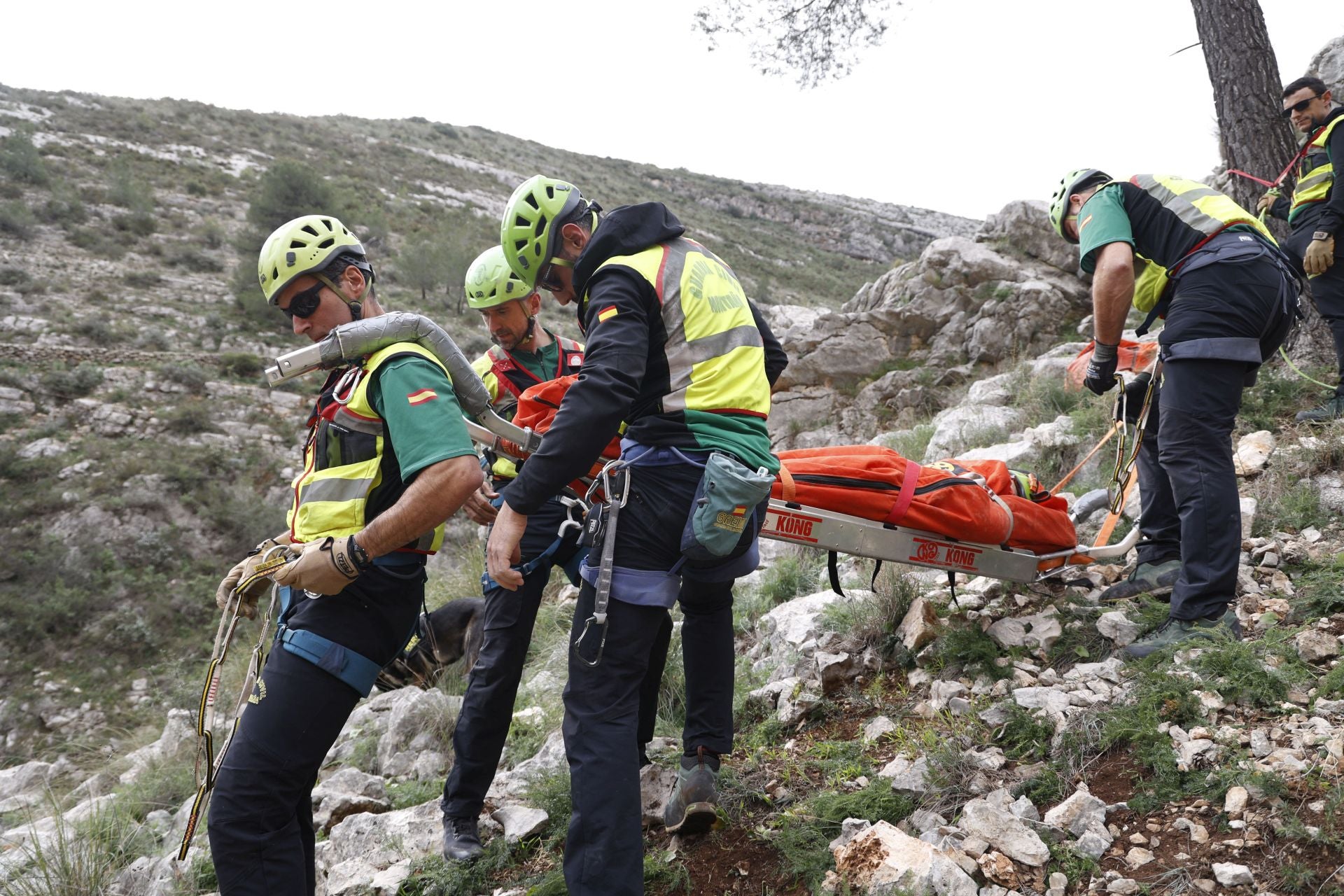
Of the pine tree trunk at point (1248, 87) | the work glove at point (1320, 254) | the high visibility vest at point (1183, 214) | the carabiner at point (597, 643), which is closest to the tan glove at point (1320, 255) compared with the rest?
the work glove at point (1320, 254)

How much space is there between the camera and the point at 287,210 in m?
25.0

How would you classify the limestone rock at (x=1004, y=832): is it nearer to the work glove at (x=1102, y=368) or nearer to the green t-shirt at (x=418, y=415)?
the green t-shirt at (x=418, y=415)

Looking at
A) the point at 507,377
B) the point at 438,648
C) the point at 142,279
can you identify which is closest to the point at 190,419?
the point at 142,279

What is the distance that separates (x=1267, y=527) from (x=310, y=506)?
4.40 m

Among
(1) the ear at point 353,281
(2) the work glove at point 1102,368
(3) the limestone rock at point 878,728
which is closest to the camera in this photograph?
(1) the ear at point 353,281

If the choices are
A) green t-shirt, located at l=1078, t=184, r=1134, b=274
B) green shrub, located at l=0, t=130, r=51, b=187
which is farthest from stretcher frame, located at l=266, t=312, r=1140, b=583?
green shrub, located at l=0, t=130, r=51, b=187

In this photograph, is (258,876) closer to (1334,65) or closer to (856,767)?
(856,767)

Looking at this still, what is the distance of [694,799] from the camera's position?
2.84 metres

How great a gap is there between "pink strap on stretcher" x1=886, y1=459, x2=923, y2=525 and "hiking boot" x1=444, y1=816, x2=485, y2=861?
2.17 meters

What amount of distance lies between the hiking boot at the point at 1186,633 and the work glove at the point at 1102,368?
1090mm

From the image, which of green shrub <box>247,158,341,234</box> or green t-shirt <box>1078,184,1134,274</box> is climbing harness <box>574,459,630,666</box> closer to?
green t-shirt <box>1078,184,1134,274</box>

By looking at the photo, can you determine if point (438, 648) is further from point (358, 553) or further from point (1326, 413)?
point (1326, 413)

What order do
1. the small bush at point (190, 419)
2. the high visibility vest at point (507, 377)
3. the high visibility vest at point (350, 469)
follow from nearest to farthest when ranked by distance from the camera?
the high visibility vest at point (350, 469) < the high visibility vest at point (507, 377) < the small bush at point (190, 419)

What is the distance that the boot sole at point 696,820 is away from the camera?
2.79 m
